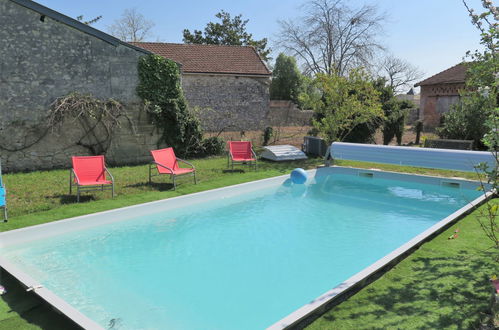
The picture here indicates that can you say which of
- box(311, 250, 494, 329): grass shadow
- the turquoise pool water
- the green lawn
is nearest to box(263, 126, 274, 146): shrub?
the turquoise pool water

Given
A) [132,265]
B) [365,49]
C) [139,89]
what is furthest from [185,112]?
[365,49]

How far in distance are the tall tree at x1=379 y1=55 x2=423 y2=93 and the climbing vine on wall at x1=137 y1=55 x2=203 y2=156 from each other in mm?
42644

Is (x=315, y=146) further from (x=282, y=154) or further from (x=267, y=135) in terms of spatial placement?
(x=267, y=135)

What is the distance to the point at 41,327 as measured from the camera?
350 centimetres

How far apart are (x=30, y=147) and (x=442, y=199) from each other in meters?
11.8

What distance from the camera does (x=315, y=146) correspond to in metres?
14.7

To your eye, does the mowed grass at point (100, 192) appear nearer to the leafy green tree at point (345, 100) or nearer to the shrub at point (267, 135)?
the leafy green tree at point (345, 100)

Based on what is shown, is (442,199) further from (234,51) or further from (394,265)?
(234,51)

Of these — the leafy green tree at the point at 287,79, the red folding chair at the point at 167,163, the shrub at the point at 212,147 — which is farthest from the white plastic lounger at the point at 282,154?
the leafy green tree at the point at 287,79

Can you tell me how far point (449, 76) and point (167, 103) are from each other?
21165 mm

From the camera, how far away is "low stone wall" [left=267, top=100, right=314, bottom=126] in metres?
26.1

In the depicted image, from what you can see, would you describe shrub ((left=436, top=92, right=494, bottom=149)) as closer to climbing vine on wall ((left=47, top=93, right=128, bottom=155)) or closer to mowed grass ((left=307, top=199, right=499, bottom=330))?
mowed grass ((left=307, top=199, right=499, bottom=330))

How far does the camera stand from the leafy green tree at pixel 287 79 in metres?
31.2

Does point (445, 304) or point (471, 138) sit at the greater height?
point (471, 138)
